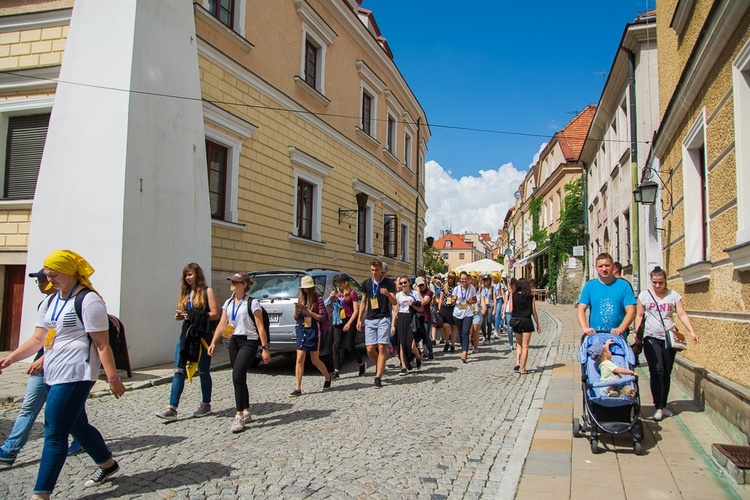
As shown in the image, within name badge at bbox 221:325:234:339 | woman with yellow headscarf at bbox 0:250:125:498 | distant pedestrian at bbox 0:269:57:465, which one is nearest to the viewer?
woman with yellow headscarf at bbox 0:250:125:498

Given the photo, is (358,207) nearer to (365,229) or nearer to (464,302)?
(365,229)

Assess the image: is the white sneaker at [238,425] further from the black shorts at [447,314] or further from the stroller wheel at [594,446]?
the black shorts at [447,314]

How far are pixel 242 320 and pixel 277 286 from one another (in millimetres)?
3518

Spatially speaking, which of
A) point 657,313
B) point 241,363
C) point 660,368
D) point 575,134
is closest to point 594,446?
point 660,368

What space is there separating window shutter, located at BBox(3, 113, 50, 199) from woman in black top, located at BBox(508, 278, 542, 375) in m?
9.27

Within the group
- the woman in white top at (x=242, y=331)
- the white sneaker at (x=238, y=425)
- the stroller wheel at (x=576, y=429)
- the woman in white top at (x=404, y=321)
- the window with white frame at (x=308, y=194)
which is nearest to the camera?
the stroller wheel at (x=576, y=429)

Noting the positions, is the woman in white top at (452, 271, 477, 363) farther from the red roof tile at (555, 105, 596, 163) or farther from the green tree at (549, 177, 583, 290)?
the red roof tile at (555, 105, 596, 163)

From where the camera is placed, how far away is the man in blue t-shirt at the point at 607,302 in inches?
224

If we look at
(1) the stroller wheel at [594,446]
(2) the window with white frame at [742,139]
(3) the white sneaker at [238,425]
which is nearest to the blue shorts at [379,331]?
(3) the white sneaker at [238,425]

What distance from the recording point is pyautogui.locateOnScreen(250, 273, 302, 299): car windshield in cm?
955

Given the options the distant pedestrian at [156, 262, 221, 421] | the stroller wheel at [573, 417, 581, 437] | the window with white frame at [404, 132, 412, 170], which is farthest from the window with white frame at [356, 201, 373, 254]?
the stroller wheel at [573, 417, 581, 437]

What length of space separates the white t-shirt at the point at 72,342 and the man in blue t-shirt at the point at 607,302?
4353 mm

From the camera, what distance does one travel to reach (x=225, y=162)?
43.5 feet

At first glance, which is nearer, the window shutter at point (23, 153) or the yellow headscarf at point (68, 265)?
the yellow headscarf at point (68, 265)
